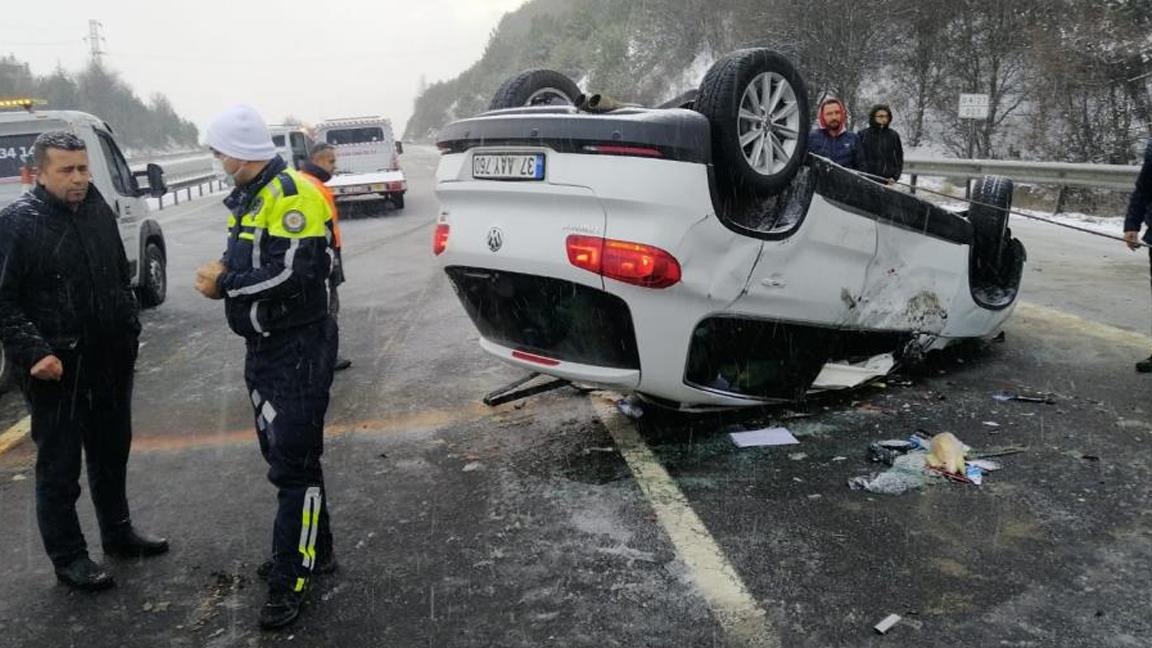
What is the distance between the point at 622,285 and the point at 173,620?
6.83ft

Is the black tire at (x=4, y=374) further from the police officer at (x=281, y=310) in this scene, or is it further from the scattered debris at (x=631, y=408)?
the scattered debris at (x=631, y=408)

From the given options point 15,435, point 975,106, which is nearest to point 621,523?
point 15,435

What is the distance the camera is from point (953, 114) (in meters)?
22.5

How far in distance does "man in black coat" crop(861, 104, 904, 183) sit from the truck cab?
6638mm

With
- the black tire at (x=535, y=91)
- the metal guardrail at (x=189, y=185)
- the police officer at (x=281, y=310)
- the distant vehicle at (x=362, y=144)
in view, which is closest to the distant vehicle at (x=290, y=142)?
the distant vehicle at (x=362, y=144)

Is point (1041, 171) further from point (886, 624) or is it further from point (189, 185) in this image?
point (189, 185)

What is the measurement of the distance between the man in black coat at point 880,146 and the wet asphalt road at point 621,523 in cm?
218

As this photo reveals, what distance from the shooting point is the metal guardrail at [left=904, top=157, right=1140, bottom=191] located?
39.3 feet

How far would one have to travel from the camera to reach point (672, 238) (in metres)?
3.49

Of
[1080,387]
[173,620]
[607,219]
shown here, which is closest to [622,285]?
[607,219]

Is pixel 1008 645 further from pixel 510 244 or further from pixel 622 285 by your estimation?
pixel 510 244

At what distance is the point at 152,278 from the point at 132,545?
21.3ft

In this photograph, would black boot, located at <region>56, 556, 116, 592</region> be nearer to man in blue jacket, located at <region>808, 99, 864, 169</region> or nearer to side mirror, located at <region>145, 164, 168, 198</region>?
man in blue jacket, located at <region>808, 99, 864, 169</region>

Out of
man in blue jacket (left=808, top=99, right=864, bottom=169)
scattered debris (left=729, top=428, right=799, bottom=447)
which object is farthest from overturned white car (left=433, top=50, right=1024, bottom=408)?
man in blue jacket (left=808, top=99, right=864, bottom=169)
